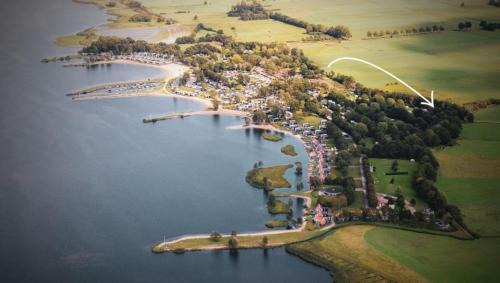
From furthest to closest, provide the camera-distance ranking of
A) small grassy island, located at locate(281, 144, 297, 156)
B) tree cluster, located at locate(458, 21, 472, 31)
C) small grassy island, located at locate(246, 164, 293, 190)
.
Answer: tree cluster, located at locate(458, 21, 472, 31) → small grassy island, located at locate(281, 144, 297, 156) → small grassy island, located at locate(246, 164, 293, 190)

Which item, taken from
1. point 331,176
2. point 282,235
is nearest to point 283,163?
point 331,176

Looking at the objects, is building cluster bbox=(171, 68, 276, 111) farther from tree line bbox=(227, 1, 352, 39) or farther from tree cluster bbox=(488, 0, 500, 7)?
tree cluster bbox=(488, 0, 500, 7)

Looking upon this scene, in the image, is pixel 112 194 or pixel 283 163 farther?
pixel 283 163

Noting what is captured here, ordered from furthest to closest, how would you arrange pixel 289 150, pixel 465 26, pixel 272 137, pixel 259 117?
1. pixel 465 26
2. pixel 259 117
3. pixel 272 137
4. pixel 289 150

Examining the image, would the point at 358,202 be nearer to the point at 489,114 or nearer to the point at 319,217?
the point at 319,217

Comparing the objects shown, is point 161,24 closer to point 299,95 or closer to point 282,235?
point 299,95

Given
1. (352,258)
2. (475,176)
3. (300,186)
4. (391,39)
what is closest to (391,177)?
(475,176)

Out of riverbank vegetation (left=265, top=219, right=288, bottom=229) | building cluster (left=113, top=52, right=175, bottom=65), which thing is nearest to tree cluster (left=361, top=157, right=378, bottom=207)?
riverbank vegetation (left=265, top=219, right=288, bottom=229)
